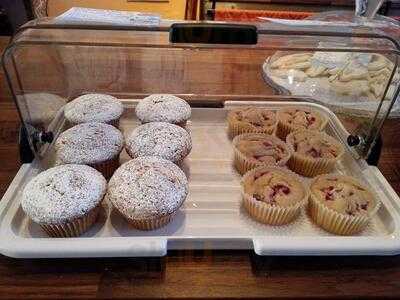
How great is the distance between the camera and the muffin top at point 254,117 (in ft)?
3.03

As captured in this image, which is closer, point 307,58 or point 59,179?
point 59,179

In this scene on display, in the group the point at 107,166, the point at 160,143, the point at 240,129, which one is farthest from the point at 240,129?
the point at 107,166

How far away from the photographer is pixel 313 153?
2.67 ft

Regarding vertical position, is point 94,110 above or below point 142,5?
above

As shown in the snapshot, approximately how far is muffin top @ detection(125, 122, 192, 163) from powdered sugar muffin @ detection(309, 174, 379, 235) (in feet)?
0.91

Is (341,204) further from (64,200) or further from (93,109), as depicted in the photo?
(93,109)

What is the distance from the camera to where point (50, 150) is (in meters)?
0.80

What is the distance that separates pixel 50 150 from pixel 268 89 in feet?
2.02

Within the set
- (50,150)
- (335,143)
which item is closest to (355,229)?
(335,143)

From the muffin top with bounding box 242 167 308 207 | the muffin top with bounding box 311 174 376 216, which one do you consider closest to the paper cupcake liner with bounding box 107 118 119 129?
the muffin top with bounding box 242 167 308 207

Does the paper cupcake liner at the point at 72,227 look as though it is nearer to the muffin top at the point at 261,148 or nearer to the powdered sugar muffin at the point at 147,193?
the powdered sugar muffin at the point at 147,193

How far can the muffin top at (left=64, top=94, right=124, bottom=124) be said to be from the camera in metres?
0.87

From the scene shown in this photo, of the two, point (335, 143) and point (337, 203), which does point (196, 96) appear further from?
point (337, 203)

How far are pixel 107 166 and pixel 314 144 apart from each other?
1.51 ft
